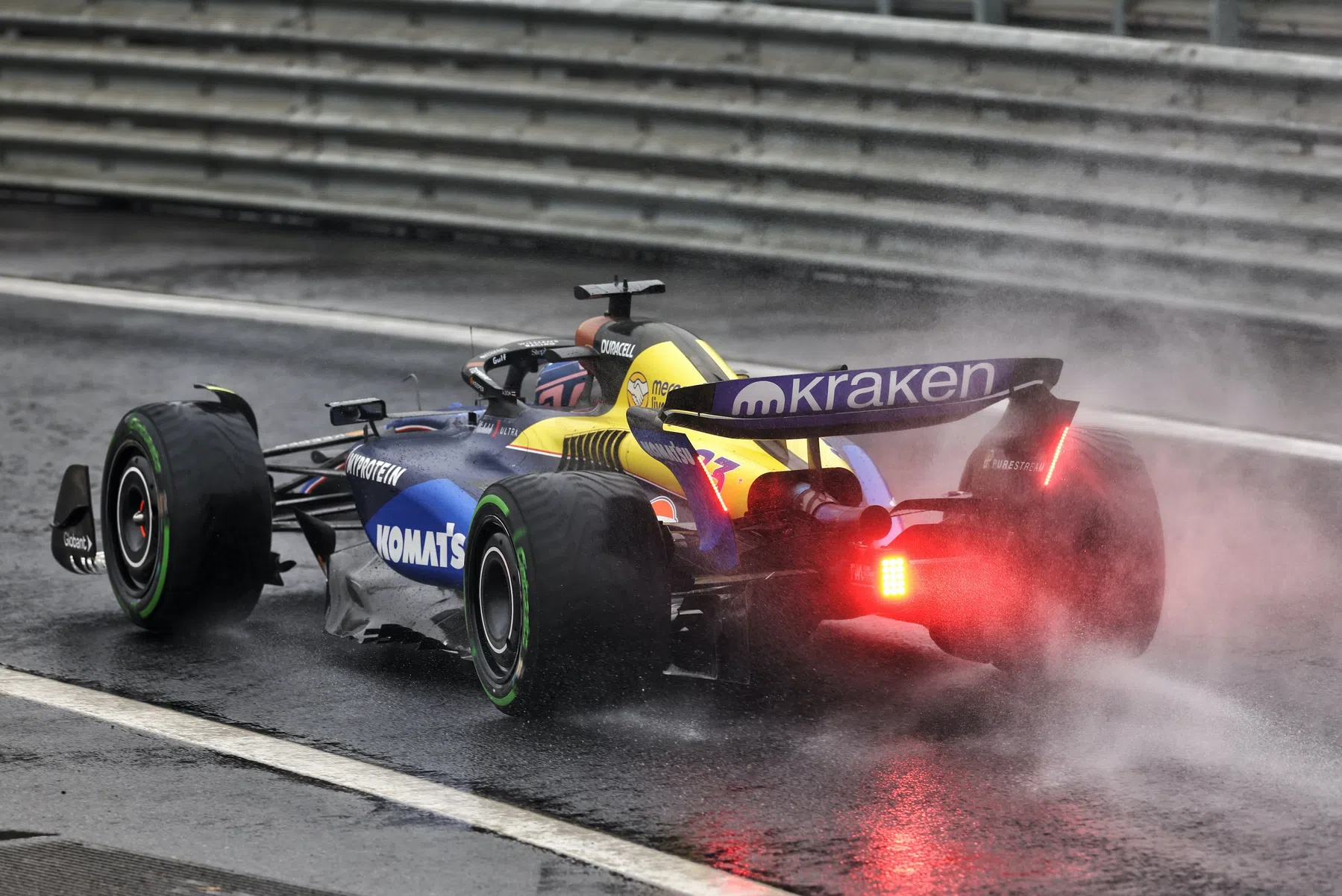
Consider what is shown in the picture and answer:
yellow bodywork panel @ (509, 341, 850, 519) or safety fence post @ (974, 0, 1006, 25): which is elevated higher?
safety fence post @ (974, 0, 1006, 25)

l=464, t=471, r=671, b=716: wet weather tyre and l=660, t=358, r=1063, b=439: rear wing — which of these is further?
l=660, t=358, r=1063, b=439: rear wing

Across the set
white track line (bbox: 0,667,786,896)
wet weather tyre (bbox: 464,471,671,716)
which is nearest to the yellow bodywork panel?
wet weather tyre (bbox: 464,471,671,716)

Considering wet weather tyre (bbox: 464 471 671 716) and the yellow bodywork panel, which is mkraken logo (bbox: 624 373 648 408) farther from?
wet weather tyre (bbox: 464 471 671 716)

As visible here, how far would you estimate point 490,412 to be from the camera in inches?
299

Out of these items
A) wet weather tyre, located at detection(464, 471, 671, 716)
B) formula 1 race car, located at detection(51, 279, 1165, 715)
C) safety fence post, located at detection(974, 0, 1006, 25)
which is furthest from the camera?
safety fence post, located at detection(974, 0, 1006, 25)

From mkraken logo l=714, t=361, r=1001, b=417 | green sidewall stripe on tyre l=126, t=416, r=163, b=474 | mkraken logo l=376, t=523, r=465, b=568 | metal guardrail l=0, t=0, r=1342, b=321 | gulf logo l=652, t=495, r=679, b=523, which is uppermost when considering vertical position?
metal guardrail l=0, t=0, r=1342, b=321

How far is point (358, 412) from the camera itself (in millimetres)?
7980

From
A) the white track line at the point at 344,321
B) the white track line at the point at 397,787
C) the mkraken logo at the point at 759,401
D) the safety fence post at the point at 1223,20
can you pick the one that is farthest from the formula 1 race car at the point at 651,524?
the safety fence post at the point at 1223,20

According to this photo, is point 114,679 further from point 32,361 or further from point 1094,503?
point 32,361

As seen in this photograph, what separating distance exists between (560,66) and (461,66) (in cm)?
85

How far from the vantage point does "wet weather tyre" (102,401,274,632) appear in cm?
727

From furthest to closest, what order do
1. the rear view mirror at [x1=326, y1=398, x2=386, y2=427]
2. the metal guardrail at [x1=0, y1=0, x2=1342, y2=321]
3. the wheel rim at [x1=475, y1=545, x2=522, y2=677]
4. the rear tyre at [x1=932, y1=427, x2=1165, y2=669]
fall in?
the metal guardrail at [x1=0, y1=0, x2=1342, y2=321], the rear view mirror at [x1=326, y1=398, x2=386, y2=427], the rear tyre at [x1=932, y1=427, x2=1165, y2=669], the wheel rim at [x1=475, y1=545, x2=522, y2=677]

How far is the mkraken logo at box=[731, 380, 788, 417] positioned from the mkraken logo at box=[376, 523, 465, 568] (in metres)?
1.17

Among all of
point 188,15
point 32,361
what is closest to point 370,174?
point 188,15
